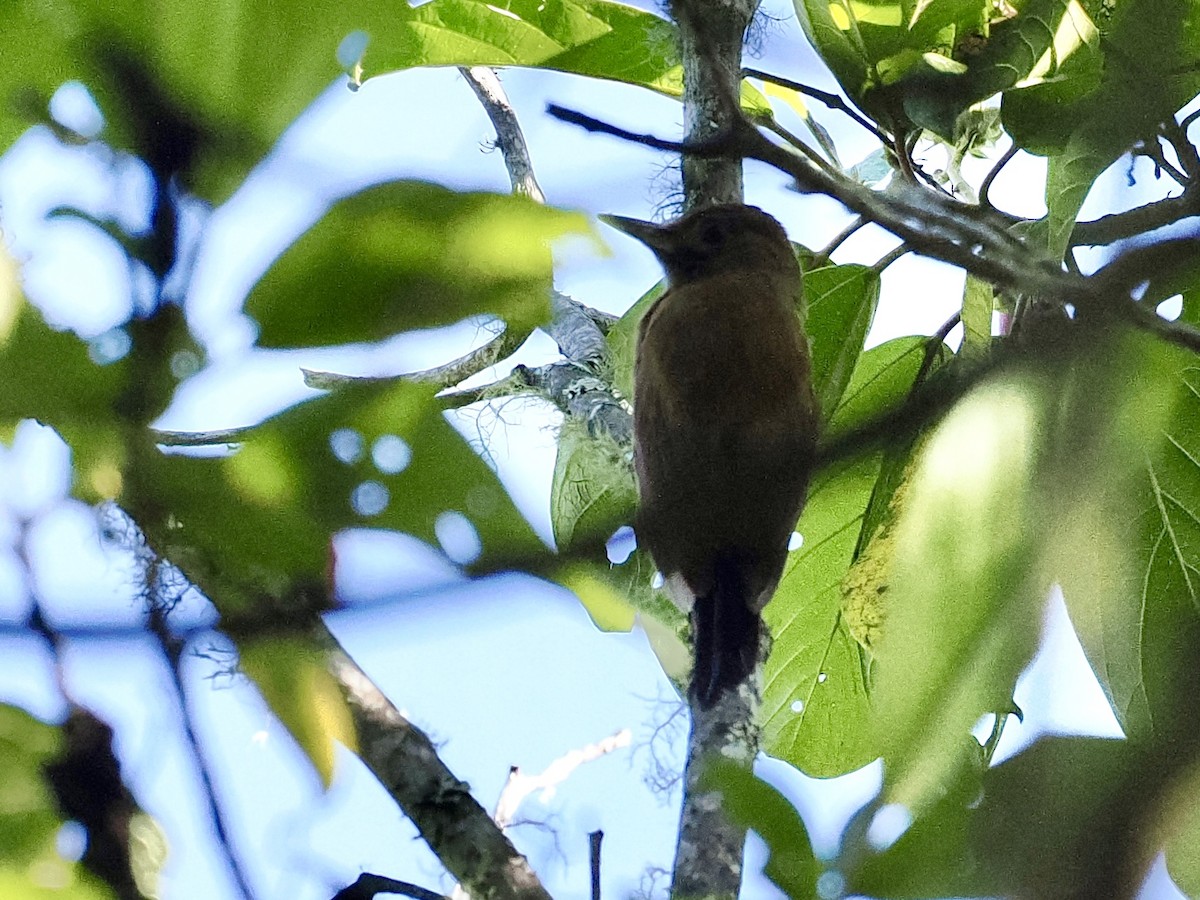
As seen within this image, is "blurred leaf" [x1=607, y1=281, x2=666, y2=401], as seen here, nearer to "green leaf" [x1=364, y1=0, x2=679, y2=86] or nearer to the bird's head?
the bird's head

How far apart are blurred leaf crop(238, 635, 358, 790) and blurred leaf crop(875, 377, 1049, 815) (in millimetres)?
320

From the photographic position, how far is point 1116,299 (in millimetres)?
707

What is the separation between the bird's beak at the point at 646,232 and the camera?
255cm

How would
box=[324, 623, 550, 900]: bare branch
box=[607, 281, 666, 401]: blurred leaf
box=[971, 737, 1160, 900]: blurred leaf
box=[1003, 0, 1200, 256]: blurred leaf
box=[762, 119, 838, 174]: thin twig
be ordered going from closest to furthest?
box=[971, 737, 1160, 900]: blurred leaf < box=[1003, 0, 1200, 256]: blurred leaf < box=[324, 623, 550, 900]: bare branch < box=[762, 119, 838, 174]: thin twig < box=[607, 281, 666, 401]: blurred leaf

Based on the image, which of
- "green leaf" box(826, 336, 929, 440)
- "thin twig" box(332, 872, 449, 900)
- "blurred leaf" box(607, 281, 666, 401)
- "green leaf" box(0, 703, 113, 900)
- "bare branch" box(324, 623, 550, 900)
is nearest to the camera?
"green leaf" box(0, 703, 113, 900)

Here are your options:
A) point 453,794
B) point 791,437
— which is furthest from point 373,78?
point 453,794

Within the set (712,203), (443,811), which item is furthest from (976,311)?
(443,811)

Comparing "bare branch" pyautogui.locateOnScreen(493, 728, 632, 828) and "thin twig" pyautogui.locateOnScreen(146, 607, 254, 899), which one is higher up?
"thin twig" pyautogui.locateOnScreen(146, 607, 254, 899)

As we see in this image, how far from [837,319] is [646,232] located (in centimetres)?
45

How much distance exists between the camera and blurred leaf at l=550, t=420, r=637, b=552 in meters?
2.33

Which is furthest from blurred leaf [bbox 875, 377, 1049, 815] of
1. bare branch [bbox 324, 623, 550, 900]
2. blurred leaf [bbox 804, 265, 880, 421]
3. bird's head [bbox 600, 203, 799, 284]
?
bird's head [bbox 600, 203, 799, 284]

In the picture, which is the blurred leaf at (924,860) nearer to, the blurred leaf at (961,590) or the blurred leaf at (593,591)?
the blurred leaf at (961,590)

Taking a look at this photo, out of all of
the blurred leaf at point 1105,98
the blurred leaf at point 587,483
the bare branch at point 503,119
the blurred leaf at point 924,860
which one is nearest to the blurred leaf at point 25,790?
the blurred leaf at point 924,860

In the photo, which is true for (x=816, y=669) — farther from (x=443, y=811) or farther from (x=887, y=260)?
(x=443, y=811)
